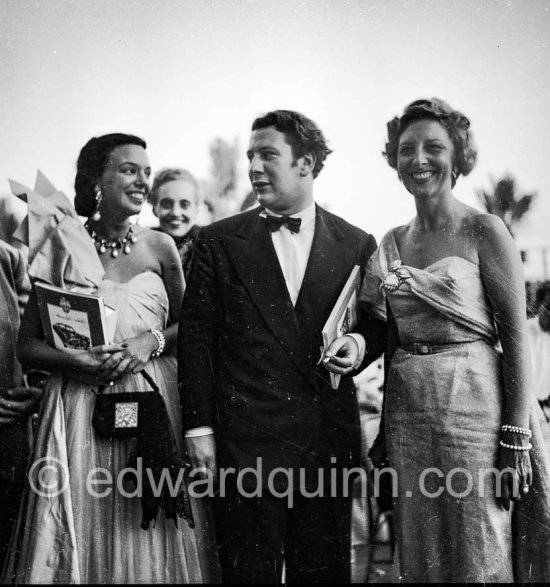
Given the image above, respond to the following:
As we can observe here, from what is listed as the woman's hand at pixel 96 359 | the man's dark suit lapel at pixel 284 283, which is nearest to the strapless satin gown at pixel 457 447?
the man's dark suit lapel at pixel 284 283

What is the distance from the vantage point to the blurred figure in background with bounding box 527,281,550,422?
2750 millimetres

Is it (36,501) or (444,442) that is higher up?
(444,442)

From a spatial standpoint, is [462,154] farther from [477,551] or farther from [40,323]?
[40,323]

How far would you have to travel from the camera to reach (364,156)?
2.92m

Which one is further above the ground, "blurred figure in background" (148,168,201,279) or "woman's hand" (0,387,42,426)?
"blurred figure in background" (148,168,201,279)

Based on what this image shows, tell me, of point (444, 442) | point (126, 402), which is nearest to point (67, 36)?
point (126, 402)

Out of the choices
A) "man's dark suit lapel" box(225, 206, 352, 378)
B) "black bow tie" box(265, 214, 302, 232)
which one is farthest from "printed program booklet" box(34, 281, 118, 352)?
"black bow tie" box(265, 214, 302, 232)

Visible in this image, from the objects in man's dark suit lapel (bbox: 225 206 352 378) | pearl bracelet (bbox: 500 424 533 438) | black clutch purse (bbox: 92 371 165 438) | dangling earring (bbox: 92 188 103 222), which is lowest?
pearl bracelet (bbox: 500 424 533 438)

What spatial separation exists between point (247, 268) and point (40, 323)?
0.92 meters

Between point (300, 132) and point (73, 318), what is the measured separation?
120 cm

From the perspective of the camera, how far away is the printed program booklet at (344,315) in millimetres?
2631

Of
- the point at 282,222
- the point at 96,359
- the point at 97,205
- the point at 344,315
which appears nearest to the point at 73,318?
the point at 96,359

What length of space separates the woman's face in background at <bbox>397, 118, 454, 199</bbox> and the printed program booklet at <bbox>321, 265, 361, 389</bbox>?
0.42 metres

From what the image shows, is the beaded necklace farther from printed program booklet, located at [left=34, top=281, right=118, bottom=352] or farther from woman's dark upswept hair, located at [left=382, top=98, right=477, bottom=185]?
woman's dark upswept hair, located at [left=382, top=98, right=477, bottom=185]
